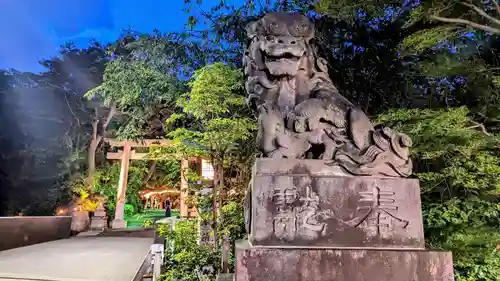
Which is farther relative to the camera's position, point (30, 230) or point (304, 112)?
point (30, 230)

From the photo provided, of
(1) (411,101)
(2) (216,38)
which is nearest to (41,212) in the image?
(2) (216,38)

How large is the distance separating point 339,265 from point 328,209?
0.39 m

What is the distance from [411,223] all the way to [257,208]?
116 cm

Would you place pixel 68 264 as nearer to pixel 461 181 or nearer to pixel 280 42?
pixel 280 42

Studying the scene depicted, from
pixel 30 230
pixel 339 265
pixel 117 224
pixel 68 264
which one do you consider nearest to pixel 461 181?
pixel 339 265

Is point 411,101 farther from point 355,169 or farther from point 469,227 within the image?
point 355,169

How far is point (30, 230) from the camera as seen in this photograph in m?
7.55

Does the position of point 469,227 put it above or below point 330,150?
below

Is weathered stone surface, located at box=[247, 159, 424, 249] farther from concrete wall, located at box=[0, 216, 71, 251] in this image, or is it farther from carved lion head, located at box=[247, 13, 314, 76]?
concrete wall, located at box=[0, 216, 71, 251]

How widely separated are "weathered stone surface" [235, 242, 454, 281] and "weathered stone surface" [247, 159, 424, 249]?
11cm

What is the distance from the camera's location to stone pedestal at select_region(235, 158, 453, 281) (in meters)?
2.15

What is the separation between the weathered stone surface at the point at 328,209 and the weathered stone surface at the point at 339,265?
0.11 meters

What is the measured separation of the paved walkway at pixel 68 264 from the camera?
4.20 meters

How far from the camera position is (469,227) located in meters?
4.29
